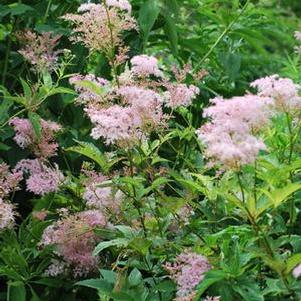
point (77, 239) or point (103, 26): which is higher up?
point (103, 26)

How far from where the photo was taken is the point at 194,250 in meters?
1.54

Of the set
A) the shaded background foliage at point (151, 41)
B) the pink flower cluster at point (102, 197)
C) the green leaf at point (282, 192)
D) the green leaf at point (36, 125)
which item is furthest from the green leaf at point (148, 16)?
the green leaf at point (282, 192)

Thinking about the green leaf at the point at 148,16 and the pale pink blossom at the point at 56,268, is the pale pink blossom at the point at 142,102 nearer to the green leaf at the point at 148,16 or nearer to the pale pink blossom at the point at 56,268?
the pale pink blossom at the point at 56,268

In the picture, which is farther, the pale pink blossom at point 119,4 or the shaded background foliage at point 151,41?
the shaded background foliage at point 151,41

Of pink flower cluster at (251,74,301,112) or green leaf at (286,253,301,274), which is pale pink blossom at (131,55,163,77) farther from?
green leaf at (286,253,301,274)

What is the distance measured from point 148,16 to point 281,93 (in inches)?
33.0

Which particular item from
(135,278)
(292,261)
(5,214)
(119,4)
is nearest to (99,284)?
(135,278)

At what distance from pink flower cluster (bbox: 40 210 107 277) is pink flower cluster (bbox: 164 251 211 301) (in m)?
0.26

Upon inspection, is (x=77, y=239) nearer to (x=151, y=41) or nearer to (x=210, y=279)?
(x=210, y=279)

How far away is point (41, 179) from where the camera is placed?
5.92ft

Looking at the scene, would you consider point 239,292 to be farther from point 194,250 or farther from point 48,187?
point 48,187

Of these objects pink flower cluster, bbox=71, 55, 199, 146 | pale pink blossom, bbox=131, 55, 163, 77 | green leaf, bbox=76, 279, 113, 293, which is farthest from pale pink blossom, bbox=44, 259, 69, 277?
pale pink blossom, bbox=131, 55, 163, 77

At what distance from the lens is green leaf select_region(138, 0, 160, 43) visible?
2.14 m

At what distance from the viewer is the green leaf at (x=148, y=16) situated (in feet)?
7.03
